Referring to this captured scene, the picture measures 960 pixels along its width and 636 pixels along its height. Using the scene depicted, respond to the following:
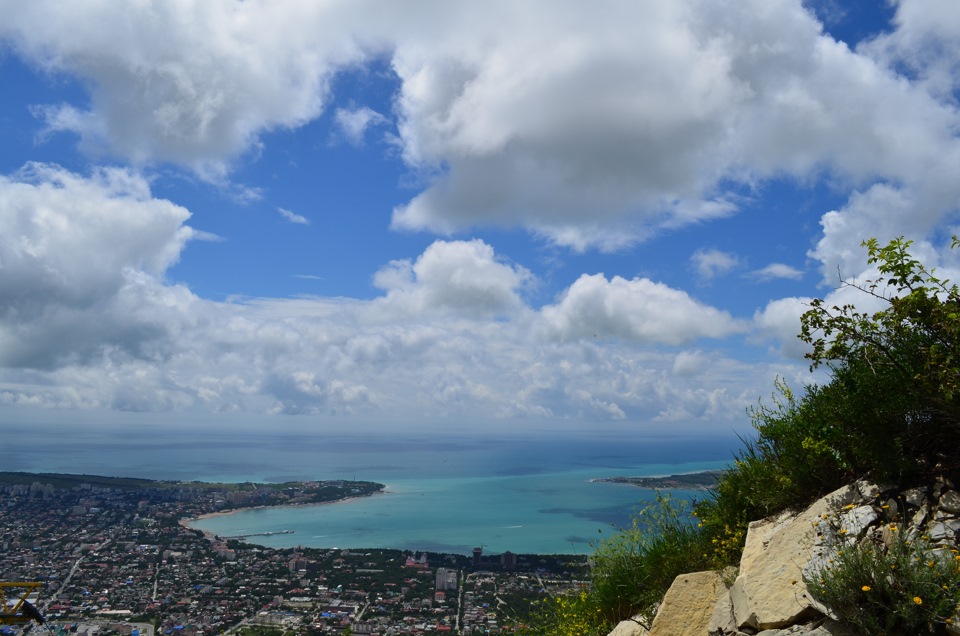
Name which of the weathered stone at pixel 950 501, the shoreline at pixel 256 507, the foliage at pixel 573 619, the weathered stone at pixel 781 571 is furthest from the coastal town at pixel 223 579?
the weathered stone at pixel 950 501

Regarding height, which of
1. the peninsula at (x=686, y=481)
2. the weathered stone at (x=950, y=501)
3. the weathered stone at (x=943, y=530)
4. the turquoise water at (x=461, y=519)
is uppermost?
the weathered stone at (x=950, y=501)

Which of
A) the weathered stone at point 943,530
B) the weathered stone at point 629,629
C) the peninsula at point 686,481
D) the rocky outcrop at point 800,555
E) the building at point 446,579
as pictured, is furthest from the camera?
the building at point 446,579

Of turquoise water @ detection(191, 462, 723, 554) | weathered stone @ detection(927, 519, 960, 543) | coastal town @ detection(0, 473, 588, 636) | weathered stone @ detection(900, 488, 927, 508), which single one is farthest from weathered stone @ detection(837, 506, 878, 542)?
turquoise water @ detection(191, 462, 723, 554)

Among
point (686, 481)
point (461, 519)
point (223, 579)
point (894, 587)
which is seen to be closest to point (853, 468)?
point (894, 587)

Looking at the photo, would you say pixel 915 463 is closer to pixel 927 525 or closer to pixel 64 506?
pixel 927 525

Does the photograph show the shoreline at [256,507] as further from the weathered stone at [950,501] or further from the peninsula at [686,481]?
the weathered stone at [950,501]

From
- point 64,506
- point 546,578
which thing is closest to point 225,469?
point 64,506
